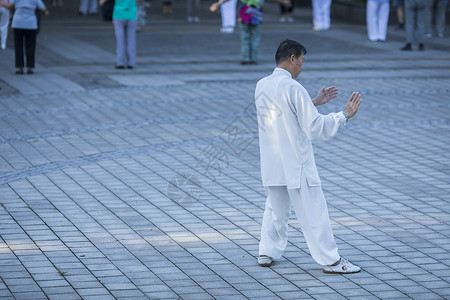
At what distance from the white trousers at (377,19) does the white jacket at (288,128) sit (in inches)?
609

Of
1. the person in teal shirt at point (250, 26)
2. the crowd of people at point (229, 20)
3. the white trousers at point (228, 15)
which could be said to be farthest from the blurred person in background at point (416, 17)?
the white trousers at point (228, 15)

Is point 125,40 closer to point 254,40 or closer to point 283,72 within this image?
point 254,40

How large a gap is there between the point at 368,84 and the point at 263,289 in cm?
942

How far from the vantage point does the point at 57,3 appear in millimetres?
29250

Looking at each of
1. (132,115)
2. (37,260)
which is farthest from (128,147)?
(37,260)

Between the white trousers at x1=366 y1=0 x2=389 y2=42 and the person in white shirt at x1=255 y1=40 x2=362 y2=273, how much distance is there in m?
15.3

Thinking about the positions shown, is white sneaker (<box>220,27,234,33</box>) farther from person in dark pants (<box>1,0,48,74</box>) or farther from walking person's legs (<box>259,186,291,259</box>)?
walking person's legs (<box>259,186,291,259</box>)

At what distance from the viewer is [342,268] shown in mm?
6043

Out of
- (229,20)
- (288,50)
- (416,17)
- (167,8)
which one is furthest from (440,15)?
(288,50)

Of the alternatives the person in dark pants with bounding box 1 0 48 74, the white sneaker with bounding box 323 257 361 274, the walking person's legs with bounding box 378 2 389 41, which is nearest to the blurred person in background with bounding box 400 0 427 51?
the walking person's legs with bounding box 378 2 389 41

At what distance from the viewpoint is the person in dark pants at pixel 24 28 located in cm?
1478

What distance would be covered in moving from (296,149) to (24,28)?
10054mm

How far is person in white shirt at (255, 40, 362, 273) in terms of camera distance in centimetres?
576

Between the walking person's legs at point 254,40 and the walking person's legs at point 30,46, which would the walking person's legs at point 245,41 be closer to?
the walking person's legs at point 254,40
